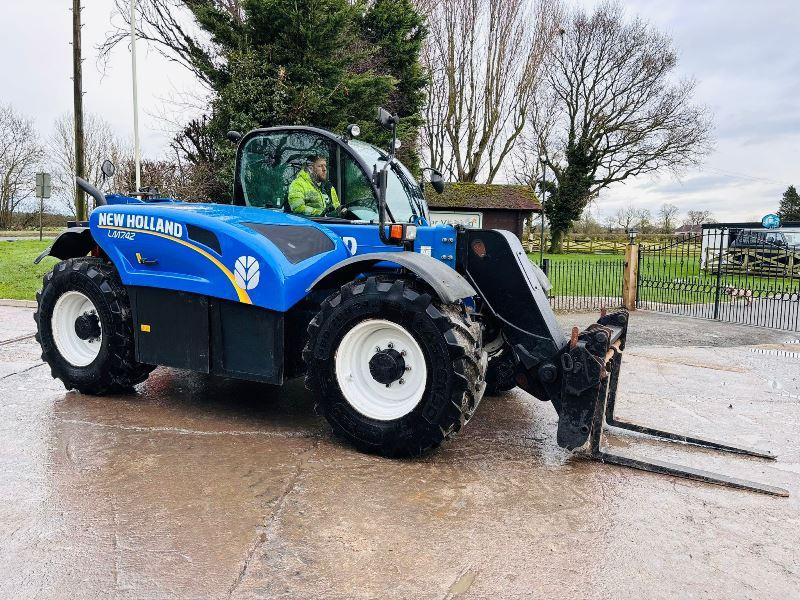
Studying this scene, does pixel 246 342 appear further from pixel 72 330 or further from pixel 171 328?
pixel 72 330

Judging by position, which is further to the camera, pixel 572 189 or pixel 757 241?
pixel 572 189

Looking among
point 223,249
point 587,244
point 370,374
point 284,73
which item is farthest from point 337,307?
point 587,244

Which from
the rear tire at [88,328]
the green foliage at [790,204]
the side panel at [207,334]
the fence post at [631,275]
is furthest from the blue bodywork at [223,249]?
the green foliage at [790,204]

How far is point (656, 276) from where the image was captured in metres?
13.5

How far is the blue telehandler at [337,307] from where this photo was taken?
3.99m

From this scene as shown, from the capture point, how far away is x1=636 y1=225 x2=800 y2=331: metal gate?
12242 millimetres

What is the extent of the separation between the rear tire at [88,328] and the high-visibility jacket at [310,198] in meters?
1.70

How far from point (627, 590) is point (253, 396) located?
3717 mm

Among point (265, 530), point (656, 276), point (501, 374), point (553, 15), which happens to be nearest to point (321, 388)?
point (265, 530)

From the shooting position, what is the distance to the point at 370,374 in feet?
14.0

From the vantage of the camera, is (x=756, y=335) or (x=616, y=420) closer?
(x=616, y=420)

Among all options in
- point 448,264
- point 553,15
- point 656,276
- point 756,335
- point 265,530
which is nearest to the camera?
point 265,530

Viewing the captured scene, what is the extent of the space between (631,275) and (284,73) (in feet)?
33.9

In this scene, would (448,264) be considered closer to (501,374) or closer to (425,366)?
(425,366)
